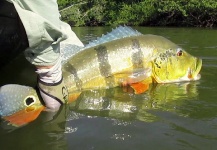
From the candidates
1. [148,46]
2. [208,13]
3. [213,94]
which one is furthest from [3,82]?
[208,13]

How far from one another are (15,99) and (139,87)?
1.41 meters

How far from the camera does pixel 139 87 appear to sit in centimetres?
363

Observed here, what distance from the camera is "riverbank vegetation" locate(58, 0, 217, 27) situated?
67.2ft

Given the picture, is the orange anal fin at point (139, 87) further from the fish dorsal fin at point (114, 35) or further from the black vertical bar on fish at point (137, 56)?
the fish dorsal fin at point (114, 35)

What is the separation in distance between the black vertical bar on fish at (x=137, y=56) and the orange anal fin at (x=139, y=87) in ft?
0.69

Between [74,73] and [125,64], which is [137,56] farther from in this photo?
[74,73]

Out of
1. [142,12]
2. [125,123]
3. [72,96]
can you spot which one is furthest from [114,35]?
[142,12]

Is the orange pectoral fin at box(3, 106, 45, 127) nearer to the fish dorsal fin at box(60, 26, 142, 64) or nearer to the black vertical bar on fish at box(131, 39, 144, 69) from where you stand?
the fish dorsal fin at box(60, 26, 142, 64)

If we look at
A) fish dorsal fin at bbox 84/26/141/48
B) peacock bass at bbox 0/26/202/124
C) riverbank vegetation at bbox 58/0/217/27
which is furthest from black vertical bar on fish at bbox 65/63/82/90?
riverbank vegetation at bbox 58/0/217/27

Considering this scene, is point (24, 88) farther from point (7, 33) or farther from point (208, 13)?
point (208, 13)

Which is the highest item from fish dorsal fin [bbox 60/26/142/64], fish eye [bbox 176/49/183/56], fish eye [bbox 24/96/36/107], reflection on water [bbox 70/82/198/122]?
fish dorsal fin [bbox 60/26/142/64]

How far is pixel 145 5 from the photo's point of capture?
25.8 metres

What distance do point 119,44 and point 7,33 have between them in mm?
1473

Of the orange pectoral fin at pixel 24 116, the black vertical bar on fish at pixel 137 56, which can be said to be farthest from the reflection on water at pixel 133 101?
the orange pectoral fin at pixel 24 116
